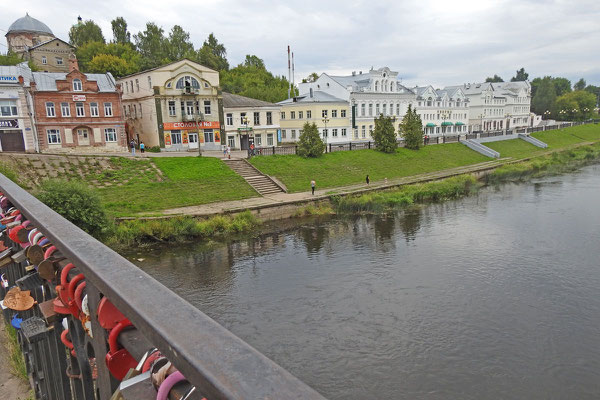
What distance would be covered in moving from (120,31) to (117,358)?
79304 millimetres

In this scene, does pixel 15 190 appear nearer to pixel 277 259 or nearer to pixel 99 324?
pixel 99 324

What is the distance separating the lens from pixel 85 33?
225 ft

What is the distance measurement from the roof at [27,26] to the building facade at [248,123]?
4166 centimetres

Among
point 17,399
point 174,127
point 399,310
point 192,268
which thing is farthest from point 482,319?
point 174,127

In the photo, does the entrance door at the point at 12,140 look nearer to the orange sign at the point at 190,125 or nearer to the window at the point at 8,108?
the window at the point at 8,108

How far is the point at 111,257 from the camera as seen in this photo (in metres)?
1.77

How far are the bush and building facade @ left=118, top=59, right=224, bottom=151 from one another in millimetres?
19724

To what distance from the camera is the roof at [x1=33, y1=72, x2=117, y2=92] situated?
119 feet

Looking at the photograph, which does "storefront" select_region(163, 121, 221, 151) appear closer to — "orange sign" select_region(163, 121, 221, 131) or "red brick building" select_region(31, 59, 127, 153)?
"orange sign" select_region(163, 121, 221, 131)

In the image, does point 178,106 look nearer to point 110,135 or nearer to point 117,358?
point 110,135

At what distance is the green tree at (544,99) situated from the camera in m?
114

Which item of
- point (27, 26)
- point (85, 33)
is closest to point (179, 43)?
point (85, 33)

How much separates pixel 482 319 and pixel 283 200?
57.3 feet

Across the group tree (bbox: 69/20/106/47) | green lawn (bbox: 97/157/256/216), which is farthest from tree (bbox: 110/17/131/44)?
green lawn (bbox: 97/157/256/216)
